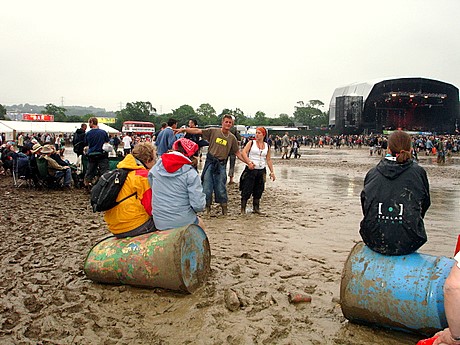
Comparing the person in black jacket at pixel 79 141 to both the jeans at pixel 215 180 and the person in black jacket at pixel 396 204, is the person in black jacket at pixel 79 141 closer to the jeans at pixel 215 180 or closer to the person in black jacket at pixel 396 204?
the jeans at pixel 215 180

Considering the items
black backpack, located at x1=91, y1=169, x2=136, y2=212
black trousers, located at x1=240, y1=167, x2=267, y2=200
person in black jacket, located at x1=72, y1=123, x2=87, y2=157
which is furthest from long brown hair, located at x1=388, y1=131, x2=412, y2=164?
person in black jacket, located at x1=72, y1=123, x2=87, y2=157

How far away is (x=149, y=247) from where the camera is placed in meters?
4.24

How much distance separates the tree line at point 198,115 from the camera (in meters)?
96.9

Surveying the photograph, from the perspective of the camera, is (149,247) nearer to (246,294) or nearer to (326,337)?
(246,294)

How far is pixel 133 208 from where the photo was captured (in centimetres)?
468

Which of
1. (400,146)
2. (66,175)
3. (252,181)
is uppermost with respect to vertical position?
(400,146)

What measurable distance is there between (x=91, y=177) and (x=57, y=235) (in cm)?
399

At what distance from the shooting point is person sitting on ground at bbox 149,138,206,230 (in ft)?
15.0

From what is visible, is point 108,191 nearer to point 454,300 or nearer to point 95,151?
point 454,300

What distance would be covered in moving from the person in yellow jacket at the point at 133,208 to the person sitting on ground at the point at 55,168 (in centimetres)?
700

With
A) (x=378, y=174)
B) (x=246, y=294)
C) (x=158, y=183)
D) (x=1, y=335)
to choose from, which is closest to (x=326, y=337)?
(x=246, y=294)

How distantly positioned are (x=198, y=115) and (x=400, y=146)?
112m

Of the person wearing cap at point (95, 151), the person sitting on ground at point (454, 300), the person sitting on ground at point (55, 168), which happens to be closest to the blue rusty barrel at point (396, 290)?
the person sitting on ground at point (454, 300)

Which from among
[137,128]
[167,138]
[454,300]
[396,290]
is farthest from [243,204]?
[137,128]
